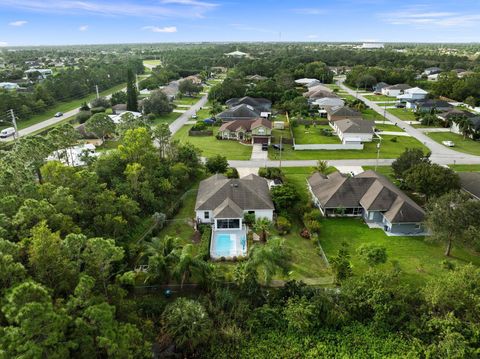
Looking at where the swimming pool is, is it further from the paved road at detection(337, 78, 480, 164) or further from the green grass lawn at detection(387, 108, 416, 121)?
the green grass lawn at detection(387, 108, 416, 121)

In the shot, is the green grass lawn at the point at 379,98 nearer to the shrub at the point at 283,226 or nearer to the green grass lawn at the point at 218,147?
the green grass lawn at the point at 218,147

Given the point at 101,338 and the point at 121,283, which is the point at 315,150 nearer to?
the point at 121,283

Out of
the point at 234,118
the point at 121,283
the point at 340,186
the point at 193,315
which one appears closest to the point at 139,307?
the point at 121,283

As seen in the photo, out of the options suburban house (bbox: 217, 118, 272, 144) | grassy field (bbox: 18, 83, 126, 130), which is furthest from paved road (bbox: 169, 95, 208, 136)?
grassy field (bbox: 18, 83, 126, 130)

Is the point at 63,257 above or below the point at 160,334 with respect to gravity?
above

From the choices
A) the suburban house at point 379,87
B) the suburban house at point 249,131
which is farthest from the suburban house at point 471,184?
the suburban house at point 379,87

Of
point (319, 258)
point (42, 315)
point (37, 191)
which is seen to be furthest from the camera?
point (319, 258)
